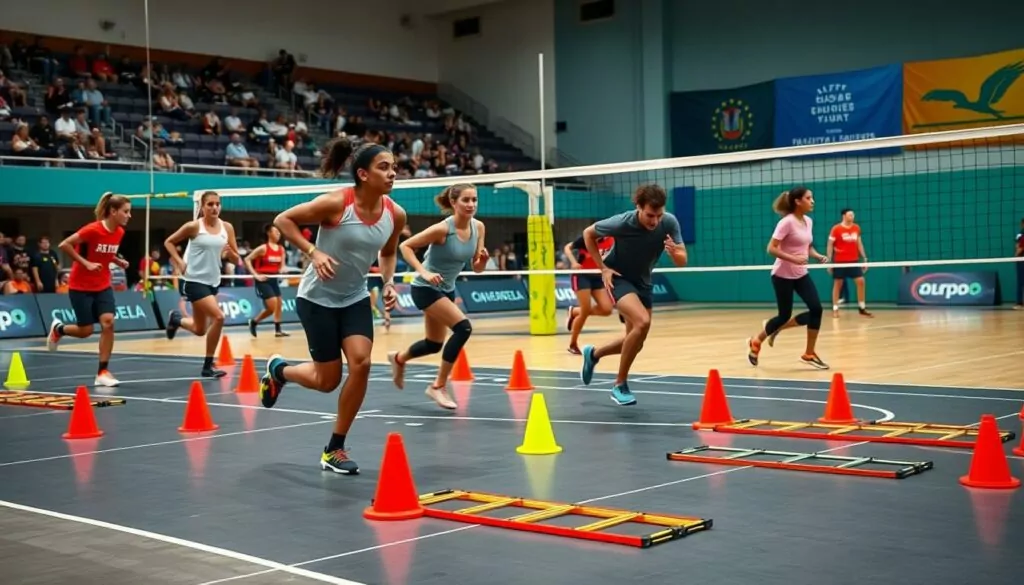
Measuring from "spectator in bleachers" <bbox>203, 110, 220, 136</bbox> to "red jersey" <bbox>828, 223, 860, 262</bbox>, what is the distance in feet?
55.7

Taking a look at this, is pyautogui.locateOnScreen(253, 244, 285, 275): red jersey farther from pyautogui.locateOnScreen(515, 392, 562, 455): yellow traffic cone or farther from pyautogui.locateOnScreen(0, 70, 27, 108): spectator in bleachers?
pyautogui.locateOnScreen(515, 392, 562, 455): yellow traffic cone

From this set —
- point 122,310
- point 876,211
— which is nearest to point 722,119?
point 876,211

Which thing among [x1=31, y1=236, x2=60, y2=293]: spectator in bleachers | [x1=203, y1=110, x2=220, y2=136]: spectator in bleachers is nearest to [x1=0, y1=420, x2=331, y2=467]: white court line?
[x1=31, y1=236, x2=60, y2=293]: spectator in bleachers

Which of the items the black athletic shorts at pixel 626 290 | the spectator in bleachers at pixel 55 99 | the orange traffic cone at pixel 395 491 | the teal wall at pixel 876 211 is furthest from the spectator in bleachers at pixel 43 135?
the orange traffic cone at pixel 395 491

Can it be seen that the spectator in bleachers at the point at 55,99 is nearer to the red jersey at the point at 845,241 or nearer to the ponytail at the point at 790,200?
the red jersey at the point at 845,241

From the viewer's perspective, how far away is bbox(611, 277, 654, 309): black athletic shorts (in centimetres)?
1100

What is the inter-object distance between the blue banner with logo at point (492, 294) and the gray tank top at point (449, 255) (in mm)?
19089

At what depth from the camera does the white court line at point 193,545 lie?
5.26m

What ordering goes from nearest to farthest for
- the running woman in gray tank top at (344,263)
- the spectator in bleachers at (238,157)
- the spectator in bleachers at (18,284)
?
the running woman in gray tank top at (344,263), the spectator in bleachers at (18,284), the spectator in bleachers at (238,157)

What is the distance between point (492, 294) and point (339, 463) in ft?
77.8

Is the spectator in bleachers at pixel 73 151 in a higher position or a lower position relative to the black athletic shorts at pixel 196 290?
higher

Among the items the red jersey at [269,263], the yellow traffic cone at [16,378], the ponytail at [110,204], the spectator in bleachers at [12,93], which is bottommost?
the yellow traffic cone at [16,378]

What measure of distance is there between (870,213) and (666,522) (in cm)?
2797

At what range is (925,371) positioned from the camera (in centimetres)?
1346
